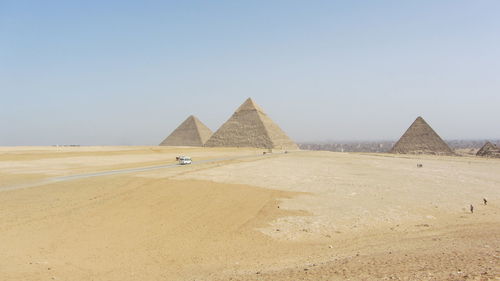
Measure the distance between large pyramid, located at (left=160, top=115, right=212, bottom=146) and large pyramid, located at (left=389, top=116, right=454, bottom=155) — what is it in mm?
57645

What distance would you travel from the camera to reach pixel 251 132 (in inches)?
3789

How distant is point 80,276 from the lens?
315 inches

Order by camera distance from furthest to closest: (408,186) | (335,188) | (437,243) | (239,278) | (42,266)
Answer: (408,186), (335,188), (437,243), (42,266), (239,278)

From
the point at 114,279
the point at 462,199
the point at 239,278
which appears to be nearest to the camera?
the point at 239,278

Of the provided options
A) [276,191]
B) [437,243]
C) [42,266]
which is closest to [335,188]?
[276,191]

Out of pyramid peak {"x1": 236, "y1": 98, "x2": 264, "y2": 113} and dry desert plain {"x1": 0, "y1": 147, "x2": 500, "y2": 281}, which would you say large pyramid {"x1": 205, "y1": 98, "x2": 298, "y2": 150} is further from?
dry desert plain {"x1": 0, "y1": 147, "x2": 500, "y2": 281}

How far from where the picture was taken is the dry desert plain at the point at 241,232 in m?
7.71

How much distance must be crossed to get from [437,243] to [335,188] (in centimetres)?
1012

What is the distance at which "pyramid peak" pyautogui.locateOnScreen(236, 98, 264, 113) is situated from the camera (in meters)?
103

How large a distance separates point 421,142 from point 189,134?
6765cm

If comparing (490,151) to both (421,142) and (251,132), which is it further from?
(251,132)

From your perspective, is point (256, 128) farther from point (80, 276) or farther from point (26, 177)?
point (80, 276)

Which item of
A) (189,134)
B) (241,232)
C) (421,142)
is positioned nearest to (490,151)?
(421,142)

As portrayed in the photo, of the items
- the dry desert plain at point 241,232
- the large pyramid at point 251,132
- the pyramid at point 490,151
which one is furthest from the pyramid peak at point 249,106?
the dry desert plain at point 241,232
